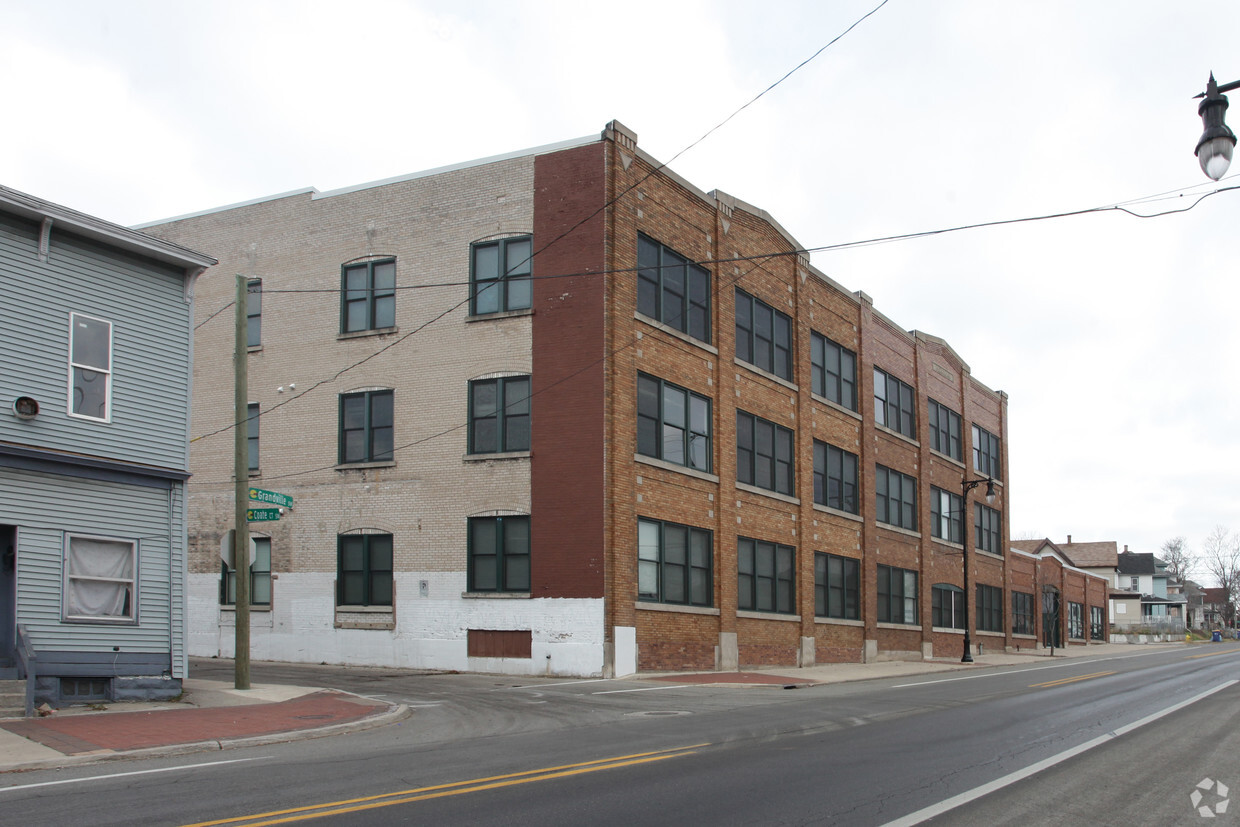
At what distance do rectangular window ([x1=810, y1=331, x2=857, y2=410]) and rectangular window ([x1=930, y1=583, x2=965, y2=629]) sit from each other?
34.0ft

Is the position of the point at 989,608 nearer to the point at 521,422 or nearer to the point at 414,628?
the point at 521,422

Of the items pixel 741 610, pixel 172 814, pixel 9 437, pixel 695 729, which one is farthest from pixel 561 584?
pixel 172 814

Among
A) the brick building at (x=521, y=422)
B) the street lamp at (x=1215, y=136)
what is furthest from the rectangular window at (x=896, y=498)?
the street lamp at (x=1215, y=136)

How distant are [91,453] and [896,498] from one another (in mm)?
31458

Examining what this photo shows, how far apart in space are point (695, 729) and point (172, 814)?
788 centimetres

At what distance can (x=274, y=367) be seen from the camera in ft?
102

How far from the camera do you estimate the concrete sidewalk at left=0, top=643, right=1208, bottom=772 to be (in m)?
12.4

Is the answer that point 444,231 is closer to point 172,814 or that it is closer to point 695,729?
point 695,729

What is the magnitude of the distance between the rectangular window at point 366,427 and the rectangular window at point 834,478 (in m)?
14.4

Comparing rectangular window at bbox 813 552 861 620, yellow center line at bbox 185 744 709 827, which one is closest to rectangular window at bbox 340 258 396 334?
rectangular window at bbox 813 552 861 620

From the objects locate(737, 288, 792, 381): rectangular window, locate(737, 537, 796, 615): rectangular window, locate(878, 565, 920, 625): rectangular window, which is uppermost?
locate(737, 288, 792, 381): rectangular window

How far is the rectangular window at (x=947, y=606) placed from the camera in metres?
44.8

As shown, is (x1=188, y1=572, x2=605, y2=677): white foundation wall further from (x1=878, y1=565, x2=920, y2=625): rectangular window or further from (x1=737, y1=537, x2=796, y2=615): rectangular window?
(x1=878, y1=565, x2=920, y2=625): rectangular window

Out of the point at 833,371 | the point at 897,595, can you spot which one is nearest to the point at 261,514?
the point at 833,371
